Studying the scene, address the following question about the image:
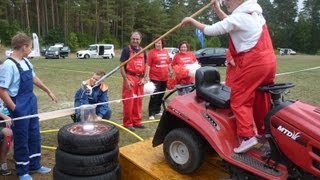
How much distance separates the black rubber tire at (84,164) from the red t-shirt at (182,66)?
4.58m

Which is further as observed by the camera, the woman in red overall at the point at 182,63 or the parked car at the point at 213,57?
the parked car at the point at 213,57

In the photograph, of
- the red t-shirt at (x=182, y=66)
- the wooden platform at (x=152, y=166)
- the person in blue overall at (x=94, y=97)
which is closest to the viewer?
the wooden platform at (x=152, y=166)

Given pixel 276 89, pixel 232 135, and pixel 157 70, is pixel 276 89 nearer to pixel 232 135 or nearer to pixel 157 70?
pixel 232 135

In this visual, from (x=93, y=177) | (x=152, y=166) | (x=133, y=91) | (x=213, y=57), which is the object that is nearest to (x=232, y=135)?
(x=152, y=166)

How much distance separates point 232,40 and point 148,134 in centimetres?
366

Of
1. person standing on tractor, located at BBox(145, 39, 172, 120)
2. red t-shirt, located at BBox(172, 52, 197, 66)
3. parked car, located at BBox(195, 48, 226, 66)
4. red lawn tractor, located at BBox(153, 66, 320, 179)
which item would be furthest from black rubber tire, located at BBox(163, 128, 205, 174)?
parked car, located at BBox(195, 48, 226, 66)

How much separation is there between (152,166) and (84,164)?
0.69m

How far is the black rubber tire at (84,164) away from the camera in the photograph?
3748 millimetres

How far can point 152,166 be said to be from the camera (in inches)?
158

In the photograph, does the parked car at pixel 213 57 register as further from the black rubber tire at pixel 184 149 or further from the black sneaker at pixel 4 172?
Answer: the black rubber tire at pixel 184 149

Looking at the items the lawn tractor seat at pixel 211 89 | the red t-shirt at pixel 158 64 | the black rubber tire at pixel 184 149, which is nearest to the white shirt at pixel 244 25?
the lawn tractor seat at pixel 211 89

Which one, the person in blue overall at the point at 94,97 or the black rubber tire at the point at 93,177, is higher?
the person in blue overall at the point at 94,97

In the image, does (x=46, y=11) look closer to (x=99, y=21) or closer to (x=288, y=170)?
(x=99, y=21)

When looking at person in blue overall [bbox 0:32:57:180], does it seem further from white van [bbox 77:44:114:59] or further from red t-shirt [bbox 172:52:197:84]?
white van [bbox 77:44:114:59]
